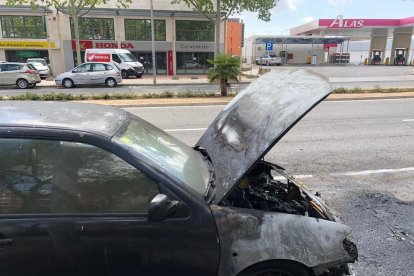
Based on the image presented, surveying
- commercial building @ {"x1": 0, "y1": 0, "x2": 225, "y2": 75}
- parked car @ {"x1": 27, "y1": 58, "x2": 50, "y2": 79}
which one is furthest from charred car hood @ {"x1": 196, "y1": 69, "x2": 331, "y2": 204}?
commercial building @ {"x1": 0, "y1": 0, "x2": 225, "y2": 75}

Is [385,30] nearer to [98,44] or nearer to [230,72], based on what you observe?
[98,44]

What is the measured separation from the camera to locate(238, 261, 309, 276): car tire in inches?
88.5

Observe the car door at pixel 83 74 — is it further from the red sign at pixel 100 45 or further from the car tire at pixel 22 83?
the red sign at pixel 100 45

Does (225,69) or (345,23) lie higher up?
(345,23)

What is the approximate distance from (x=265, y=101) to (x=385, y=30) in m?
55.2

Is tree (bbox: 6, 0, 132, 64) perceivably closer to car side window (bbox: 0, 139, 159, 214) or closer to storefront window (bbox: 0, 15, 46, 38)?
storefront window (bbox: 0, 15, 46, 38)

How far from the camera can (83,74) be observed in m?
22.7

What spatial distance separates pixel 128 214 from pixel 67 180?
424 millimetres

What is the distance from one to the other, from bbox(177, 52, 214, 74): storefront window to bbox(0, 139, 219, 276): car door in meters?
34.1

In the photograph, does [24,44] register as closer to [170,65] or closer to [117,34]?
[117,34]

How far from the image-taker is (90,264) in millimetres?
2070

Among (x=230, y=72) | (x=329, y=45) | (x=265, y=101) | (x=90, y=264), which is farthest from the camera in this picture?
(x=329, y=45)

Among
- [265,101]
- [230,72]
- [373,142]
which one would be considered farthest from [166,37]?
[265,101]

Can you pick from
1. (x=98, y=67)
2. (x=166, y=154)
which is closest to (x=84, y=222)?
(x=166, y=154)
